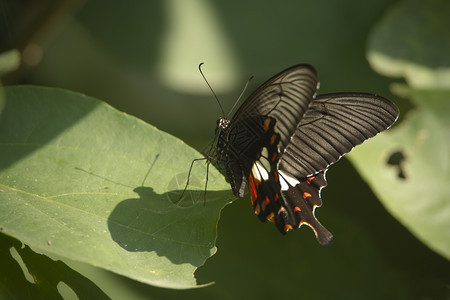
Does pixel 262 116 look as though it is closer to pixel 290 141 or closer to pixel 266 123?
pixel 266 123

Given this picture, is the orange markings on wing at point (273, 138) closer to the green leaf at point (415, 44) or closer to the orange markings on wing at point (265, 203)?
the orange markings on wing at point (265, 203)

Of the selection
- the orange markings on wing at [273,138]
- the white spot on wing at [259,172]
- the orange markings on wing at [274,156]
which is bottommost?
the white spot on wing at [259,172]

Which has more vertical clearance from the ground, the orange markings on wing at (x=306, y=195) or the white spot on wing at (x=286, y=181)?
the white spot on wing at (x=286, y=181)

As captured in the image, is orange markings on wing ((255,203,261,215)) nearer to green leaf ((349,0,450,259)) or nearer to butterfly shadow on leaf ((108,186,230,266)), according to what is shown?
butterfly shadow on leaf ((108,186,230,266))

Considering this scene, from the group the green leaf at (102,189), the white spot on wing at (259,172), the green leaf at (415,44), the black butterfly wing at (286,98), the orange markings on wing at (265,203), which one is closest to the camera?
the green leaf at (102,189)

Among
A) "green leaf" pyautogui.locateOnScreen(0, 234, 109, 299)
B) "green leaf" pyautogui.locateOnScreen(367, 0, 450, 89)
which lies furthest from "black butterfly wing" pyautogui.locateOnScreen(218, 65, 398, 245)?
"green leaf" pyautogui.locateOnScreen(367, 0, 450, 89)

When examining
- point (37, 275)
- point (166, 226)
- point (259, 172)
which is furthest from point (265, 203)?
point (37, 275)

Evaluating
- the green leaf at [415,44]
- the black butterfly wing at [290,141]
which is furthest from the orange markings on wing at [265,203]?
the green leaf at [415,44]
